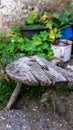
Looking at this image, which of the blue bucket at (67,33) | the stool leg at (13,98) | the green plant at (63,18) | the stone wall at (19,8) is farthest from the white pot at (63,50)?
the stool leg at (13,98)

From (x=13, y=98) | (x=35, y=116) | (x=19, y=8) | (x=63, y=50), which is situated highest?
(x=19, y=8)

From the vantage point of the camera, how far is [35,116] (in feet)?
12.7

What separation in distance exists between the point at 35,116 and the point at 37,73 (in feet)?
1.87

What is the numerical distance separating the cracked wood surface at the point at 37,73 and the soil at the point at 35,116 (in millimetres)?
486

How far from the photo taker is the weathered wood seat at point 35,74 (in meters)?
3.43

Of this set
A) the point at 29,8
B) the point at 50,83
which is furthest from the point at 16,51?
the point at 50,83

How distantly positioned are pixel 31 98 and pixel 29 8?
1583 millimetres

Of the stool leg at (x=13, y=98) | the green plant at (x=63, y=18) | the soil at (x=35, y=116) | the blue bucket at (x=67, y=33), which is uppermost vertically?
the green plant at (x=63, y=18)

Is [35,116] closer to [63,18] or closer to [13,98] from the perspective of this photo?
[13,98]

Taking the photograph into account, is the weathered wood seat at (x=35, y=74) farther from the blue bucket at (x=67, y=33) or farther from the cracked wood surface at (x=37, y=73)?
the blue bucket at (x=67, y=33)

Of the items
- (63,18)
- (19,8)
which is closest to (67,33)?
(63,18)

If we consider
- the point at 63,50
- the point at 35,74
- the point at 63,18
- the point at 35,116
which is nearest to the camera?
the point at 35,74

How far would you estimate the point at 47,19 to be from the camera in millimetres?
5145

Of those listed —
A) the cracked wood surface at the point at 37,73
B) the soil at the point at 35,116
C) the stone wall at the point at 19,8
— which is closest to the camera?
the cracked wood surface at the point at 37,73
